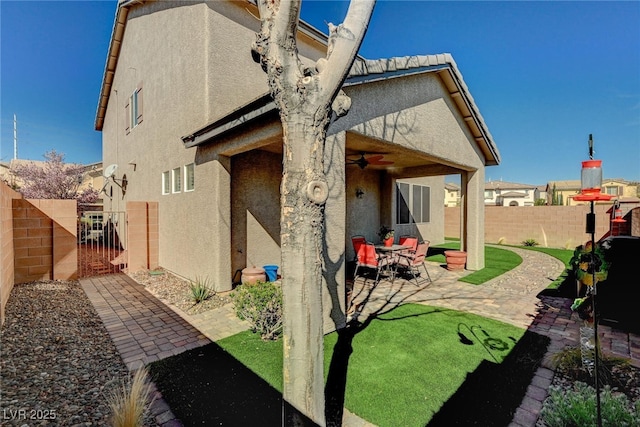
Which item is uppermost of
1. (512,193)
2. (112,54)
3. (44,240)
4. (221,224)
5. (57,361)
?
(112,54)

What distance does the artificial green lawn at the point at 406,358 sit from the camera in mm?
3369

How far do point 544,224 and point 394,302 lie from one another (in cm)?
1688

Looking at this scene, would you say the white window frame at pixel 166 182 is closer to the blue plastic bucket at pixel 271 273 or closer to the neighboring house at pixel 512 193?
the blue plastic bucket at pixel 271 273

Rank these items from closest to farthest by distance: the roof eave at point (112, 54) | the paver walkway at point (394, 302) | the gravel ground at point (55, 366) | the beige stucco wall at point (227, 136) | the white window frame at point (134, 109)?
the gravel ground at point (55, 366)
the paver walkway at point (394, 302)
the beige stucco wall at point (227, 136)
the roof eave at point (112, 54)
the white window frame at point (134, 109)

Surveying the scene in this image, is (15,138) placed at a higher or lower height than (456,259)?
higher

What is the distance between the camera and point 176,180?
10.1 m

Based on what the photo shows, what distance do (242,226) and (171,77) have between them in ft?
20.1

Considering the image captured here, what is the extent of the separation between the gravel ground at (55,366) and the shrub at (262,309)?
1.99 meters

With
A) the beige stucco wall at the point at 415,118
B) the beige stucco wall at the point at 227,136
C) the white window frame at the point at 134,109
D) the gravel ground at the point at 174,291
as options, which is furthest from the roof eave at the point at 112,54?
the beige stucco wall at the point at 415,118

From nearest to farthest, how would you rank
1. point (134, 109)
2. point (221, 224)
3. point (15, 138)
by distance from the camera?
point (221, 224) < point (134, 109) < point (15, 138)

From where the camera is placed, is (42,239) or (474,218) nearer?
(42,239)

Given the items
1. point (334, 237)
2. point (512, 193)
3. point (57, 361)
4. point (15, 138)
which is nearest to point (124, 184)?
point (57, 361)

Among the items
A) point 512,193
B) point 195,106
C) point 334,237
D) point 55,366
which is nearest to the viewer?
point 55,366

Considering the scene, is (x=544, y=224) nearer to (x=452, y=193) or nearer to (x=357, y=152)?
(x=357, y=152)
